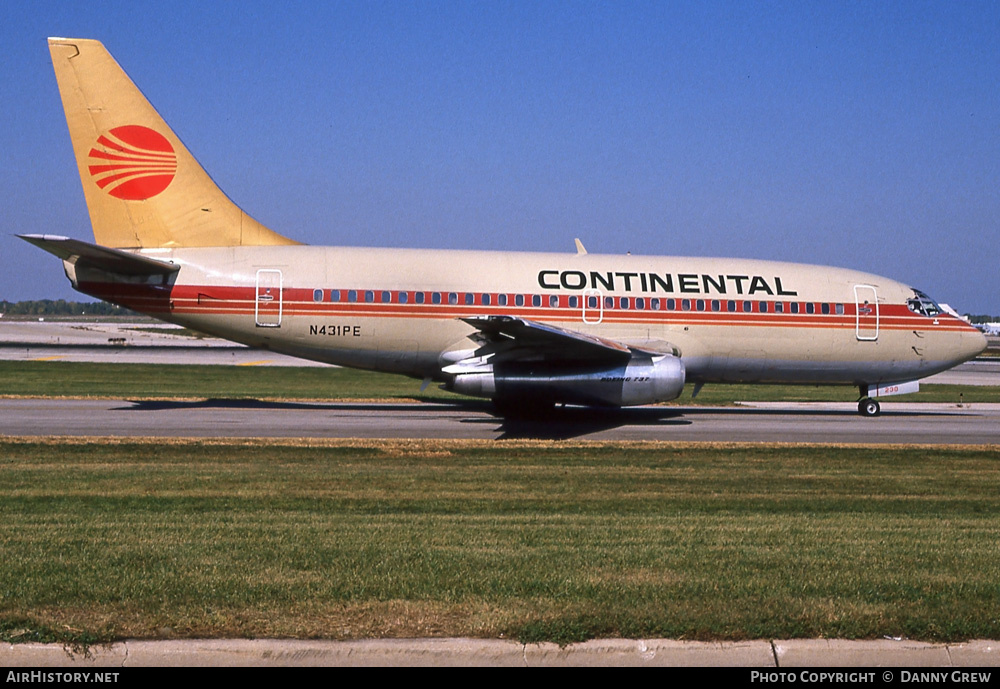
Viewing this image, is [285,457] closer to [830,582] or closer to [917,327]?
[830,582]

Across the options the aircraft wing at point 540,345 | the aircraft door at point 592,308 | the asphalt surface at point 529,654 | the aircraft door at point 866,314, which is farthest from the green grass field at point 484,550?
the aircraft door at point 866,314

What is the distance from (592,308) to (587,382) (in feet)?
9.52

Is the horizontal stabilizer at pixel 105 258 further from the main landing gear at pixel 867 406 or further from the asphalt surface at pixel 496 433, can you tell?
the main landing gear at pixel 867 406

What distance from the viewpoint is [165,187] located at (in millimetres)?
23016

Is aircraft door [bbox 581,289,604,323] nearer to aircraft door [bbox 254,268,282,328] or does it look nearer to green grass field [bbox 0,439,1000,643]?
aircraft door [bbox 254,268,282,328]

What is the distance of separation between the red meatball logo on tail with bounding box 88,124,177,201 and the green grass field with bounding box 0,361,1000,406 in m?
7.43


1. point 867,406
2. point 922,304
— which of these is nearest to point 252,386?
point 867,406

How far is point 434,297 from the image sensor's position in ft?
76.2

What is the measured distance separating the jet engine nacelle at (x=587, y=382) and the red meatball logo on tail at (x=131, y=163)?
9.07 metres

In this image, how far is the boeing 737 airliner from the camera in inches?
856

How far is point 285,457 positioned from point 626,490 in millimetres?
6260

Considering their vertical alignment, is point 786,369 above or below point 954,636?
above

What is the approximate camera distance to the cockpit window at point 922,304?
25922 mm

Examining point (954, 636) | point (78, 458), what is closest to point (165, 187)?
point (78, 458)
